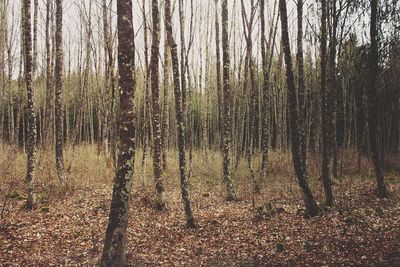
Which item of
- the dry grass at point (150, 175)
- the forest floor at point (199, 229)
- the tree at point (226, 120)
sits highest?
the tree at point (226, 120)

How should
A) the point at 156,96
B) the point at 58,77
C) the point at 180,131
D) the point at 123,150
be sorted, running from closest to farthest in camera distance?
the point at 123,150, the point at 180,131, the point at 156,96, the point at 58,77

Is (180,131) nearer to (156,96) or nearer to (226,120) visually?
(156,96)

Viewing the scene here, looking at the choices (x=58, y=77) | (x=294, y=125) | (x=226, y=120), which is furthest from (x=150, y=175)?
(x=294, y=125)

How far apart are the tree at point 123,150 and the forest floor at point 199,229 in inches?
40.9

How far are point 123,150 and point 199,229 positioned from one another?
3.53m

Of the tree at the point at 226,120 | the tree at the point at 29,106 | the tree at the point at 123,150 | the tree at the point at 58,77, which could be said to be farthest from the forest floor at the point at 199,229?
the tree at the point at 123,150

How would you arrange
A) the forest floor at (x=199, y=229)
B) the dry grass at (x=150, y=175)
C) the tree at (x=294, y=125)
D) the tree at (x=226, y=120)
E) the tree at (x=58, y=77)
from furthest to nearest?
the tree at (x=58, y=77) → the dry grass at (x=150, y=175) → the tree at (x=226, y=120) → the tree at (x=294, y=125) → the forest floor at (x=199, y=229)

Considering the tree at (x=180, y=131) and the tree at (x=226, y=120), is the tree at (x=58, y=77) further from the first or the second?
the tree at (x=226, y=120)

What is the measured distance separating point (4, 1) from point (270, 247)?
16026 mm

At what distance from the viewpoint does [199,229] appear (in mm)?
8180

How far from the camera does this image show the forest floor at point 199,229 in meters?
6.32

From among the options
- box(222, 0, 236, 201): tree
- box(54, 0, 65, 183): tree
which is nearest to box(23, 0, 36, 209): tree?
box(54, 0, 65, 183): tree

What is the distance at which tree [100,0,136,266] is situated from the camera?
17.6 ft

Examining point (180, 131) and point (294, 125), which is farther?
point (294, 125)
